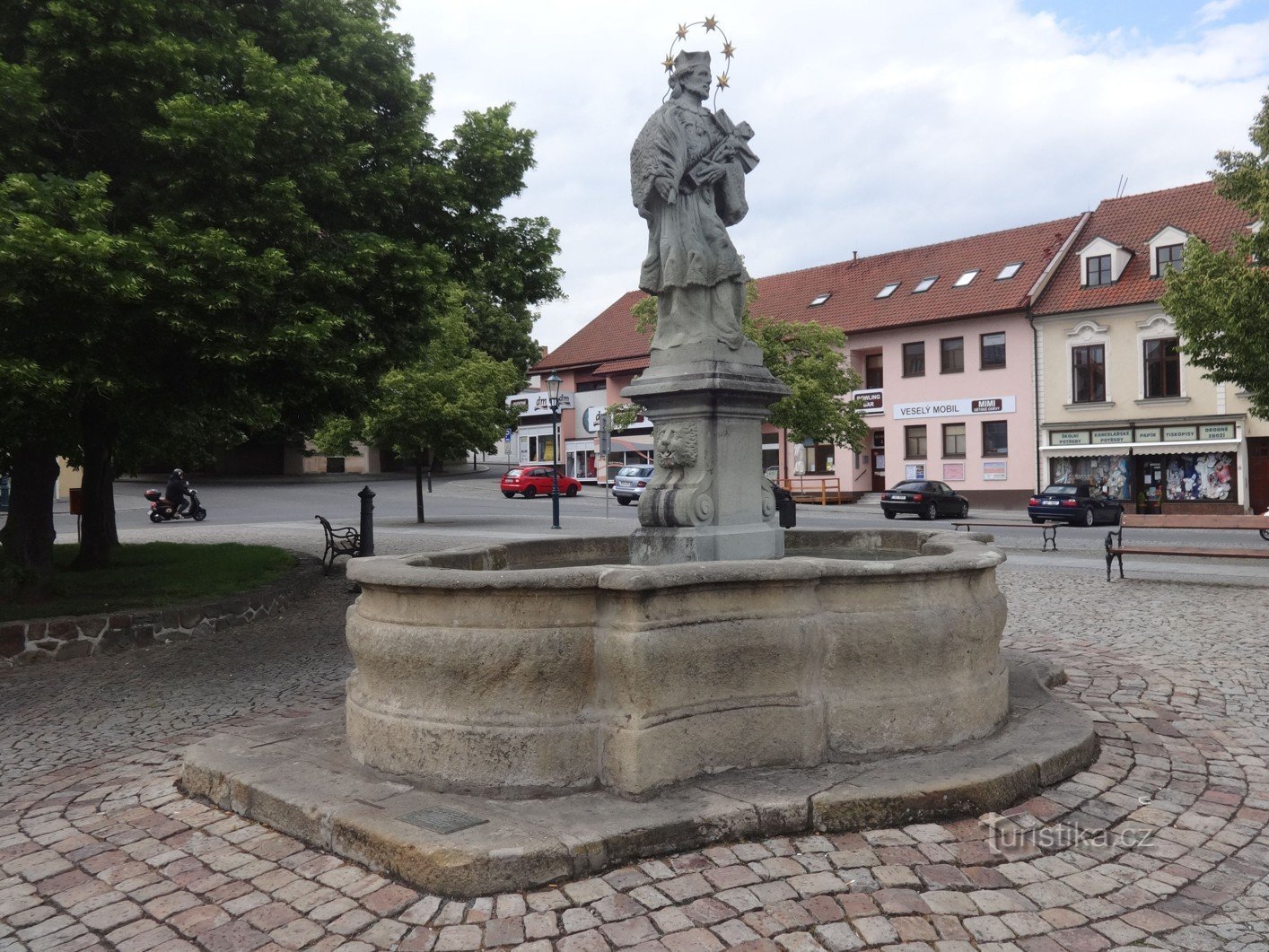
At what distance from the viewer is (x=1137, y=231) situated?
112 feet

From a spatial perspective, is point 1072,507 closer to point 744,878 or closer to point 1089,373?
point 1089,373

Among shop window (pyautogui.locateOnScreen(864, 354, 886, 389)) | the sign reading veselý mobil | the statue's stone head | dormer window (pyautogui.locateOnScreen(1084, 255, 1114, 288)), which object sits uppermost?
dormer window (pyautogui.locateOnScreen(1084, 255, 1114, 288))

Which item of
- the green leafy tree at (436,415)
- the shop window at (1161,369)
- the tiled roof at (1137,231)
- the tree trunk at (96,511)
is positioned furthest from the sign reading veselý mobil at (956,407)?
the tree trunk at (96,511)

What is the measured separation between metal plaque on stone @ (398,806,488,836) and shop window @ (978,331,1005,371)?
114 ft

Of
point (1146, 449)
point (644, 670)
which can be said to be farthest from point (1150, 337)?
point (644, 670)

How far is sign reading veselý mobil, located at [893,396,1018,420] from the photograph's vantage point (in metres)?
35.2

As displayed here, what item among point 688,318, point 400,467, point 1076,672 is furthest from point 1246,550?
point 400,467

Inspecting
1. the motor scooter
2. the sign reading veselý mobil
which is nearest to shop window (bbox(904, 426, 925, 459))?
the sign reading veselý mobil

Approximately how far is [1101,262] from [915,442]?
9.09 metres

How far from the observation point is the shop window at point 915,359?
37.7 m

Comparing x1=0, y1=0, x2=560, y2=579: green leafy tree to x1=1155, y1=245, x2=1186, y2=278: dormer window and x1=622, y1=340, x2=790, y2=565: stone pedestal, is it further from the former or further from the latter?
x1=1155, y1=245, x2=1186, y2=278: dormer window

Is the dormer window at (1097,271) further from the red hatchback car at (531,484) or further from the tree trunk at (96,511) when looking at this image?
the tree trunk at (96,511)

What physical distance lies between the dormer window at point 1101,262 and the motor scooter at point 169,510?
29608 millimetres

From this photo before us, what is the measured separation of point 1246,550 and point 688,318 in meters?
11.3
